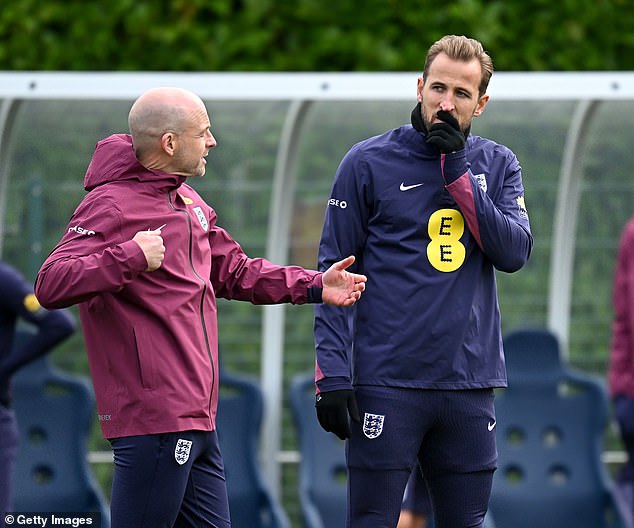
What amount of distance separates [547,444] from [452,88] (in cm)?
299

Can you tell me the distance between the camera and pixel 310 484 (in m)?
6.10

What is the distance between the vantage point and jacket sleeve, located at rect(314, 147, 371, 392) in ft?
12.8

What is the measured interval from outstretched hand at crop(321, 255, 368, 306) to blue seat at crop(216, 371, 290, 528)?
94.9 inches

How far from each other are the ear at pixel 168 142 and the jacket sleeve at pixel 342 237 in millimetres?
495

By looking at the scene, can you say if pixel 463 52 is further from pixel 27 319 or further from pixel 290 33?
pixel 290 33

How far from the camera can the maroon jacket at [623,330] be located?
19.2ft

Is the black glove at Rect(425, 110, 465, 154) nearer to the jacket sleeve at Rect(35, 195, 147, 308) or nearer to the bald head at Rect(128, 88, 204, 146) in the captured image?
the bald head at Rect(128, 88, 204, 146)

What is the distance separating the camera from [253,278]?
3.94m

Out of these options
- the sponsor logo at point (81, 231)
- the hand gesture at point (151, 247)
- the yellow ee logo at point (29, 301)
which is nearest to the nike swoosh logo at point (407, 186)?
the hand gesture at point (151, 247)

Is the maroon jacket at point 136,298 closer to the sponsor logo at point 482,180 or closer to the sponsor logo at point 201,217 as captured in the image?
the sponsor logo at point 201,217

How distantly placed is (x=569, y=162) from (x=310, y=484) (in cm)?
187

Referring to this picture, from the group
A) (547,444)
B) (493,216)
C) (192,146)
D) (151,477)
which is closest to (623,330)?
(547,444)

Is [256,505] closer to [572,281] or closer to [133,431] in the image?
[572,281]

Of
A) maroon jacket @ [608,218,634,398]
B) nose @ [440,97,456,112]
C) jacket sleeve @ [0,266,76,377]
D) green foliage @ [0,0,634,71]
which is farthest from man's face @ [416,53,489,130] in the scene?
green foliage @ [0,0,634,71]
